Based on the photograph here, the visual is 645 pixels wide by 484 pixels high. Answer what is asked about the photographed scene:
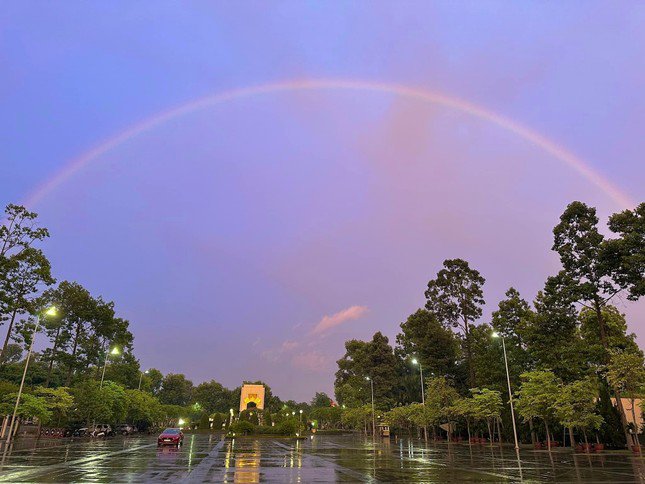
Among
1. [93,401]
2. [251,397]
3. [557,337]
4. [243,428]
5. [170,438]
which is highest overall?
[557,337]

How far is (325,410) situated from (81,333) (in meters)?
71.7

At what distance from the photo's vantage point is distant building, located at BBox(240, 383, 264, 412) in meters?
116

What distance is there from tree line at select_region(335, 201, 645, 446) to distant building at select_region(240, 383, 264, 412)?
48.0 meters

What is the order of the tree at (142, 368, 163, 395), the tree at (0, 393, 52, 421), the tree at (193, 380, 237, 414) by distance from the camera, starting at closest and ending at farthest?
1. the tree at (0, 393, 52, 421)
2. the tree at (142, 368, 163, 395)
3. the tree at (193, 380, 237, 414)

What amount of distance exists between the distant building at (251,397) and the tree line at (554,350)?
48.0 m

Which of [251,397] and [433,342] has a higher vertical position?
[433,342]

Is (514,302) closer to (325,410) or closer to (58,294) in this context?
(58,294)

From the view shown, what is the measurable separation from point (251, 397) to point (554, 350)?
89.8 meters

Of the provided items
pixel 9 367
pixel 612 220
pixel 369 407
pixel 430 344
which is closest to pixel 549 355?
pixel 612 220

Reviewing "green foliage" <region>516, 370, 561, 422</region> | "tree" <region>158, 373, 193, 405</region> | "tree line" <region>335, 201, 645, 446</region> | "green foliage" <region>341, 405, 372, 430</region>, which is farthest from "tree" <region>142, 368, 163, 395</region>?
"green foliage" <region>516, 370, 561, 422</region>

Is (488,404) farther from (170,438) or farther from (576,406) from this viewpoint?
(170,438)

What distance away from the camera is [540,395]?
38.5 m

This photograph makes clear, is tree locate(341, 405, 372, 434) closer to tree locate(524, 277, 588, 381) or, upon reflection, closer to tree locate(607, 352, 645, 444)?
tree locate(524, 277, 588, 381)

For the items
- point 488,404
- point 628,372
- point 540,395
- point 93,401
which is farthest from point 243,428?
point 628,372
